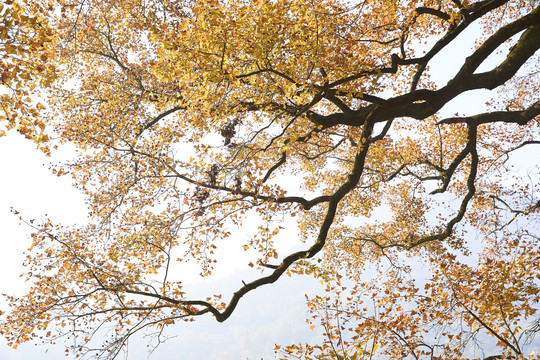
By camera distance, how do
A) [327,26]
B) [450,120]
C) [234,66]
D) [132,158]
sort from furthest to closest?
1. [450,120]
2. [132,158]
3. [327,26]
4. [234,66]

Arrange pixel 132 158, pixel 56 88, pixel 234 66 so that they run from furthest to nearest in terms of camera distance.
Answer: pixel 56 88 < pixel 132 158 < pixel 234 66

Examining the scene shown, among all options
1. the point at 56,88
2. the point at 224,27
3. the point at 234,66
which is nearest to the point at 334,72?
the point at 234,66

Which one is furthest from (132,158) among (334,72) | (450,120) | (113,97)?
(450,120)

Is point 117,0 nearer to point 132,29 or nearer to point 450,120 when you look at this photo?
point 132,29


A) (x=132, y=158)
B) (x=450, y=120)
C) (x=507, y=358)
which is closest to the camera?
(x=507, y=358)

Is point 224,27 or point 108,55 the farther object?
point 108,55

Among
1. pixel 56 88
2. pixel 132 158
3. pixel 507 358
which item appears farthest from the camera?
pixel 56 88

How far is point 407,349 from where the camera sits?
7371 mm

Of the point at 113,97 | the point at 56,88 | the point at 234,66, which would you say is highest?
the point at 56,88

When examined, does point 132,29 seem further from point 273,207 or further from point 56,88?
point 273,207

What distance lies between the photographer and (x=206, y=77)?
7277mm

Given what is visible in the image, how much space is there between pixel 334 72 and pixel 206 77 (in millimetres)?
3390

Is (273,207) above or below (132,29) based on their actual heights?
below

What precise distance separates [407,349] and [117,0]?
541 inches
